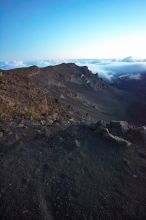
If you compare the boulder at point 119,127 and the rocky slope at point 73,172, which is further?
the boulder at point 119,127

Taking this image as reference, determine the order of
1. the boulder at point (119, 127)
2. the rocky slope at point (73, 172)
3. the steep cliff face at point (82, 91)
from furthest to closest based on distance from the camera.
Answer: the steep cliff face at point (82, 91) < the boulder at point (119, 127) < the rocky slope at point (73, 172)

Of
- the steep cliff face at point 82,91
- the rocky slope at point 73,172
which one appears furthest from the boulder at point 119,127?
the steep cliff face at point 82,91

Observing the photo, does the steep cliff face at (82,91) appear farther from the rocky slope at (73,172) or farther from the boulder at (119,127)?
the rocky slope at (73,172)

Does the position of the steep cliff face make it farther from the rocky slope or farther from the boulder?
the rocky slope

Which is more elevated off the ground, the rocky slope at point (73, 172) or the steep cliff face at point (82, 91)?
the rocky slope at point (73, 172)

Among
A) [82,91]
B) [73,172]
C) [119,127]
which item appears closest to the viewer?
[73,172]

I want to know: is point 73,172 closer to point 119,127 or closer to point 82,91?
point 119,127

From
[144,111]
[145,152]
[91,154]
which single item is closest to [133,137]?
[145,152]

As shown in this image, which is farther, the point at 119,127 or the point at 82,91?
the point at 82,91

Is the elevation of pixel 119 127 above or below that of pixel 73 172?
above

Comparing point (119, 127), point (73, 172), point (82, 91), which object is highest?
point (119, 127)

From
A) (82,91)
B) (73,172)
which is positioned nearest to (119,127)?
(73,172)

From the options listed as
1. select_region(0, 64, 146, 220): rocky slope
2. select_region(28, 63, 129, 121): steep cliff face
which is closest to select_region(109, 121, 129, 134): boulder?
select_region(0, 64, 146, 220): rocky slope
